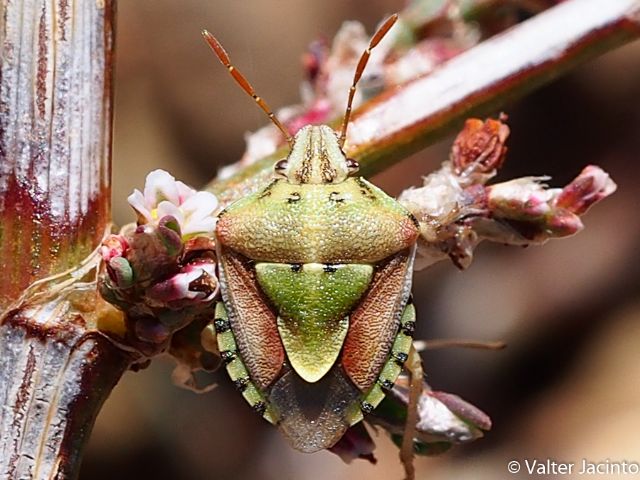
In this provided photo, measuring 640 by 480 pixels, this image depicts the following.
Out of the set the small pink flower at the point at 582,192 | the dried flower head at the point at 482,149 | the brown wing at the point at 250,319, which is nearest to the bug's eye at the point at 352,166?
the dried flower head at the point at 482,149

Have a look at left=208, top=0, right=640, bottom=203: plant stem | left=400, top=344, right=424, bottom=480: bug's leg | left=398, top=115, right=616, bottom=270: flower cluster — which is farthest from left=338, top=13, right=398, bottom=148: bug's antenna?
left=400, top=344, right=424, bottom=480: bug's leg

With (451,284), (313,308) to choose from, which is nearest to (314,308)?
(313,308)

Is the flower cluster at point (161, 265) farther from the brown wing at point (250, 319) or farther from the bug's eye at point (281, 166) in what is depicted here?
the bug's eye at point (281, 166)

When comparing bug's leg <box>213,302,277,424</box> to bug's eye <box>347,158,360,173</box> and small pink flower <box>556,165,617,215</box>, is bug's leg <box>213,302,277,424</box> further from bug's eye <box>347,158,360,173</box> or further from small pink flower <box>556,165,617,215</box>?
small pink flower <box>556,165,617,215</box>

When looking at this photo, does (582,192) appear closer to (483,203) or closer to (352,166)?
(483,203)

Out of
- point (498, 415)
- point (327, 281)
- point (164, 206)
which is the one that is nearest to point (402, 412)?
point (327, 281)

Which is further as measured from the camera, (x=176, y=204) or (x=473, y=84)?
(x=473, y=84)

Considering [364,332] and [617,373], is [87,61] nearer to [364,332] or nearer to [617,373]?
[364,332]
